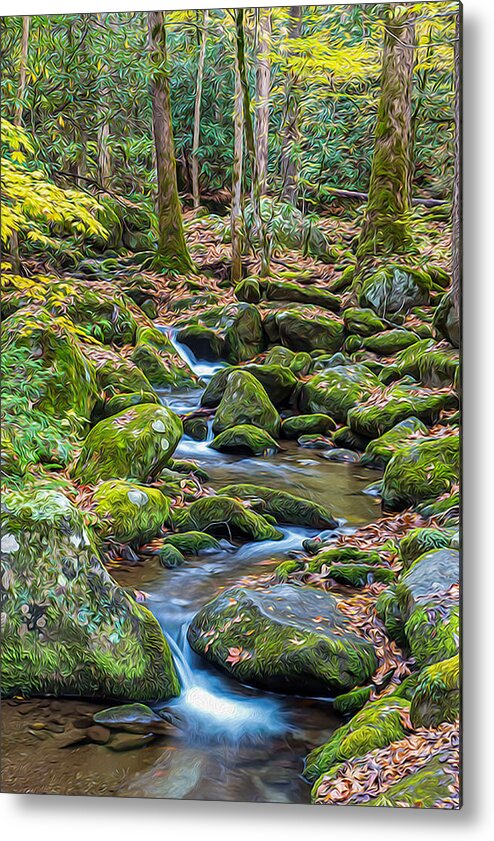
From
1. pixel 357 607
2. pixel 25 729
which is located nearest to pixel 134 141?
pixel 357 607

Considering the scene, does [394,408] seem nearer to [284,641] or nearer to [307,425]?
[307,425]

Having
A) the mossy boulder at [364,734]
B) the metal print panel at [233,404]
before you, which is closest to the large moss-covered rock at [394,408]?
the metal print panel at [233,404]

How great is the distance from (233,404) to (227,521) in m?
0.46

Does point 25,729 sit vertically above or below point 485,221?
below

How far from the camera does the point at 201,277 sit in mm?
3553

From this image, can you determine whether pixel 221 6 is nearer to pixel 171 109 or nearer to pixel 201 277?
pixel 171 109

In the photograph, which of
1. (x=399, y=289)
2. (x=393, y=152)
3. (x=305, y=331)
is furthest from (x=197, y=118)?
(x=399, y=289)

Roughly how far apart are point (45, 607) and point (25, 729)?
49cm

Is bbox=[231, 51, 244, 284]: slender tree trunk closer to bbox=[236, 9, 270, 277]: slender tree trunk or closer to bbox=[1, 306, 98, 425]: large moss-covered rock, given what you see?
bbox=[236, 9, 270, 277]: slender tree trunk

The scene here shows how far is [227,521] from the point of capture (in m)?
3.48

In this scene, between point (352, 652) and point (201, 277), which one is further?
point (201, 277)

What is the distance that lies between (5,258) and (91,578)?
4.42 feet

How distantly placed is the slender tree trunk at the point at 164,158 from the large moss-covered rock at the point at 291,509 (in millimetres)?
971

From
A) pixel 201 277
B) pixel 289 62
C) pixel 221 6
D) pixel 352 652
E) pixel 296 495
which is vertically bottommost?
pixel 352 652
